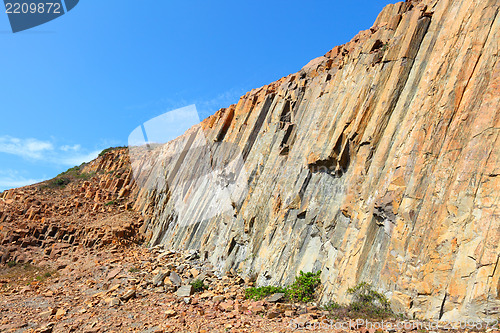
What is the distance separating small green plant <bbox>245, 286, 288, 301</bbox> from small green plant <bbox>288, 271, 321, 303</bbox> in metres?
0.63

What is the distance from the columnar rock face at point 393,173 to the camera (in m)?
7.99

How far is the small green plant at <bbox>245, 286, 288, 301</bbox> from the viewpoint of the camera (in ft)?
42.7

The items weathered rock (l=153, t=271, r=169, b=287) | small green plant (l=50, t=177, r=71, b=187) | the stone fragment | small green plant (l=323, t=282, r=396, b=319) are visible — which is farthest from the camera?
small green plant (l=50, t=177, r=71, b=187)

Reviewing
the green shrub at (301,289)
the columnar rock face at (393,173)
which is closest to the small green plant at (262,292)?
the green shrub at (301,289)

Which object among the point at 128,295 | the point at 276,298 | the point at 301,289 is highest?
the point at 301,289

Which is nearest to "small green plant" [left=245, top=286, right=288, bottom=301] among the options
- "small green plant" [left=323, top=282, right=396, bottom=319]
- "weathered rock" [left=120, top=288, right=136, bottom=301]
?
"small green plant" [left=323, top=282, right=396, bottom=319]

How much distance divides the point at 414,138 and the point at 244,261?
427 inches

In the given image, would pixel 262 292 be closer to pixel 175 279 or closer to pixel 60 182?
pixel 175 279

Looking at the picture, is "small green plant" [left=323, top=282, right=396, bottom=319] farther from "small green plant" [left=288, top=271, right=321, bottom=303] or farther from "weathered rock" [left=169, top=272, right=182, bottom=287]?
"weathered rock" [left=169, top=272, right=182, bottom=287]

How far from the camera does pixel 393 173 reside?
10203mm

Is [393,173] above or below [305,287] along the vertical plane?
above

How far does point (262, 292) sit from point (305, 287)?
232 cm

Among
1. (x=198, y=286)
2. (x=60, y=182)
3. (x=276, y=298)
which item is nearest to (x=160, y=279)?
(x=198, y=286)

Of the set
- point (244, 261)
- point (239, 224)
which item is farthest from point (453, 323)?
point (239, 224)
